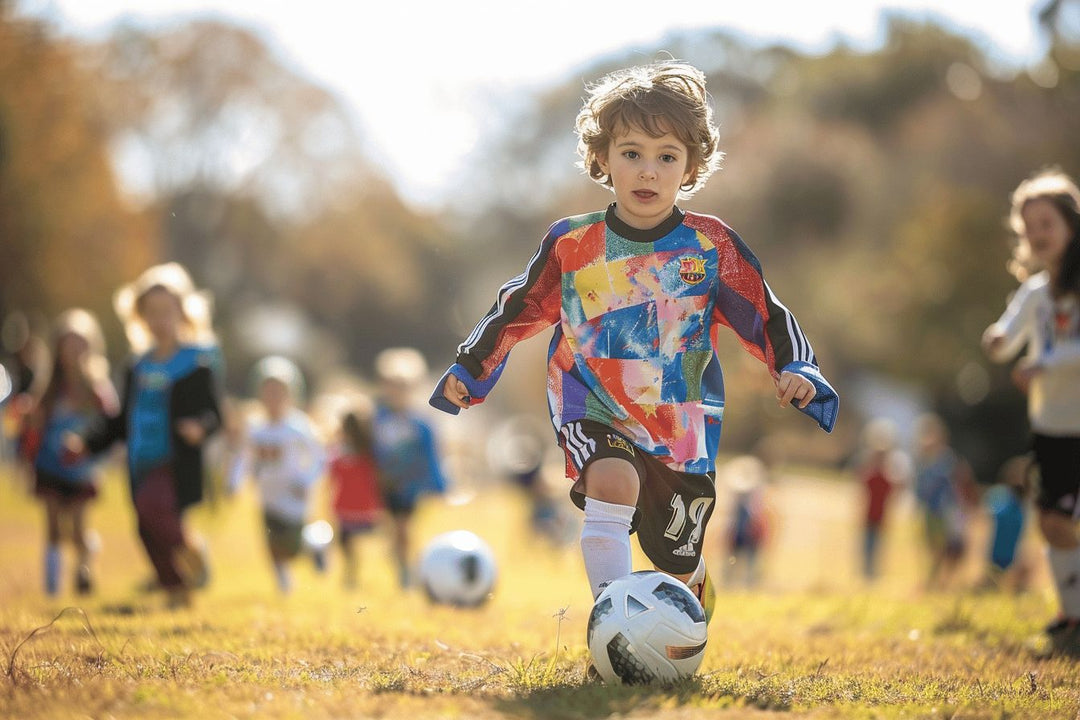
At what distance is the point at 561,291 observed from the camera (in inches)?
180

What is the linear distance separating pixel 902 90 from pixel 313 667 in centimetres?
3162

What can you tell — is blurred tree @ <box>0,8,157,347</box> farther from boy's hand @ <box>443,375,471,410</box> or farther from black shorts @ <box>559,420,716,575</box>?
black shorts @ <box>559,420,716,575</box>

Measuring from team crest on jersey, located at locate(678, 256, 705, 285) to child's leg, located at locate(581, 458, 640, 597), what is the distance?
0.76m

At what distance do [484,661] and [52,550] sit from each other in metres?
6.44

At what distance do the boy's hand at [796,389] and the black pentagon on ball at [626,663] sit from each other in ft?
3.45

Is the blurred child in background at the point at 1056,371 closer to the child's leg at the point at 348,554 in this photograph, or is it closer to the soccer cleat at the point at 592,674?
the soccer cleat at the point at 592,674

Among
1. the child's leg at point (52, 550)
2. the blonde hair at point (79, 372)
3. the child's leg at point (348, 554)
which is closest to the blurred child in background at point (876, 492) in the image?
the child's leg at point (348, 554)

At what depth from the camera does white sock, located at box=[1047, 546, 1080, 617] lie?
583 centimetres

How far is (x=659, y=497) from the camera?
4.47 meters

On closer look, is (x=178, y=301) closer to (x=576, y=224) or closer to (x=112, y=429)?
(x=112, y=429)

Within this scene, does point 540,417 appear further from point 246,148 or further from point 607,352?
point 607,352

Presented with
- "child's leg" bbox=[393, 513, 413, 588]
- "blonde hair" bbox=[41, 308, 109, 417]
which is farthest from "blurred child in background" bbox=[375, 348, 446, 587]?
"blonde hair" bbox=[41, 308, 109, 417]

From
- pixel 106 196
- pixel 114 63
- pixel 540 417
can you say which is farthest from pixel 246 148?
pixel 540 417

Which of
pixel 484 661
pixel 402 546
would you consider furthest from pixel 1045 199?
pixel 402 546
